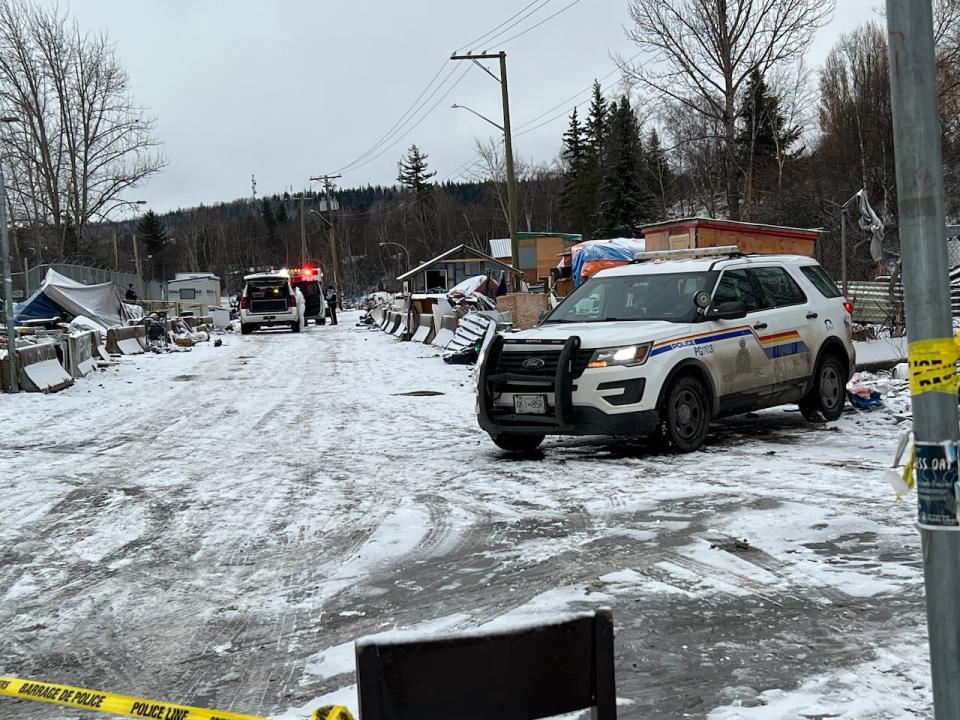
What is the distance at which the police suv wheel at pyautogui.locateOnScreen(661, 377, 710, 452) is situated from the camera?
897cm

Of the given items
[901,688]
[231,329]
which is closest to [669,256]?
[901,688]

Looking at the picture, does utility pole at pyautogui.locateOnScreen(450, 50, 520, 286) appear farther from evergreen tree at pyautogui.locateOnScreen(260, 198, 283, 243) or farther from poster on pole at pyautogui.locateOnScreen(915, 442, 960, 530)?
evergreen tree at pyautogui.locateOnScreen(260, 198, 283, 243)

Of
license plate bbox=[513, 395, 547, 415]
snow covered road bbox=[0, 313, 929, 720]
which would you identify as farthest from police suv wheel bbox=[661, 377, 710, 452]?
license plate bbox=[513, 395, 547, 415]

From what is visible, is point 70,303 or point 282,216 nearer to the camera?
point 70,303

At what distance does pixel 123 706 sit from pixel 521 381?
253 inches

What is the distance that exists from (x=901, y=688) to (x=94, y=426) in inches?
445

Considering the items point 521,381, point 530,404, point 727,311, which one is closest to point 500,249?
point 727,311

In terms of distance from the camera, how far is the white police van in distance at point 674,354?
8.84m

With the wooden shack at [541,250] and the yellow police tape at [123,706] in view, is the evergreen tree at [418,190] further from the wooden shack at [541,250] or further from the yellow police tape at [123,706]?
the yellow police tape at [123,706]

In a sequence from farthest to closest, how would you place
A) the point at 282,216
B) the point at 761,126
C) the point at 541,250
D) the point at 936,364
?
the point at 282,216
the point at 541,250
the point at 761,126
the point at 936,364

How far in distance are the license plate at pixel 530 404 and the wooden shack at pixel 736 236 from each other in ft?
36.9

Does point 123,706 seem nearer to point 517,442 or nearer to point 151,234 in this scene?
point 517,442

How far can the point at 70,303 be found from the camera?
29.0 meters

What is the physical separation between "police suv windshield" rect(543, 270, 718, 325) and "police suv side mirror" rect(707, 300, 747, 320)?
0.16 metres
